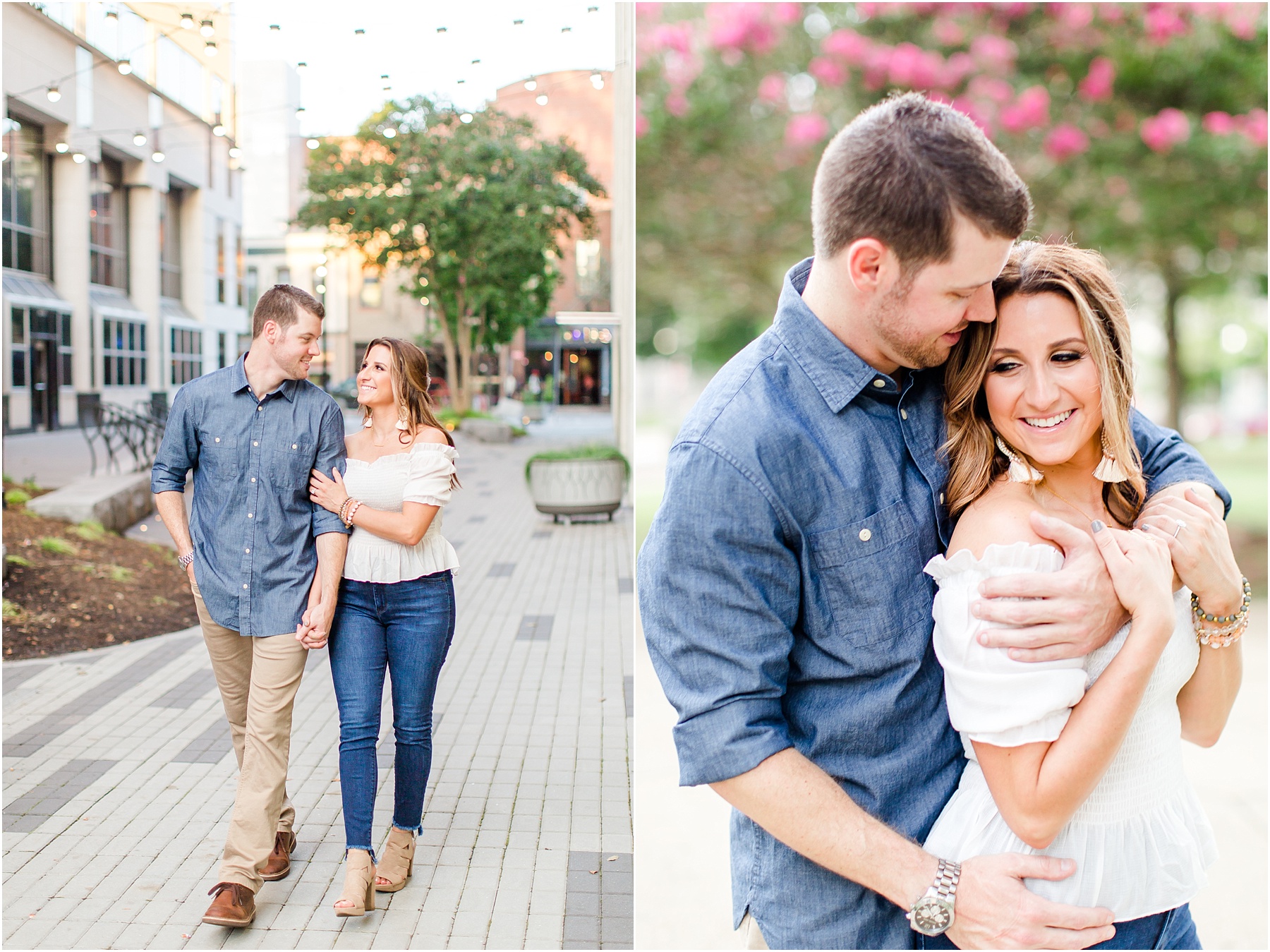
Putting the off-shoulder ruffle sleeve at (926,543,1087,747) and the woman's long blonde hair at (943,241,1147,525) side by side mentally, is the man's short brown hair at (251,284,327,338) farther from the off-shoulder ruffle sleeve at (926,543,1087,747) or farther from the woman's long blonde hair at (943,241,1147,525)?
the off-shoulder ruffle sleeve at (926,543,1087,747)

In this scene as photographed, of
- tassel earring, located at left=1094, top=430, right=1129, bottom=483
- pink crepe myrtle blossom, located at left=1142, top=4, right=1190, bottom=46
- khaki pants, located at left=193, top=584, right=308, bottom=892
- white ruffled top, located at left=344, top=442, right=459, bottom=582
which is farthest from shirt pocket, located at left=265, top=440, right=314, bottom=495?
pink crepe myrtle blossom, located at left=1142, top=4, right=1190, bottom=46

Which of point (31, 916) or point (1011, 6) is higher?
point (1011, 6)

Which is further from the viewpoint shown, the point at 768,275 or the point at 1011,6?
the point at 768,275

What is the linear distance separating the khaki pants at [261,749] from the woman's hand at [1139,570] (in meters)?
2.09

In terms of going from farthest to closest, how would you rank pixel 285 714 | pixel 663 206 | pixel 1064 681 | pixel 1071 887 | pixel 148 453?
pixel 663 206, pixel 148 453, pixel 285 714, pixel 1071 887, pixel 1064 681

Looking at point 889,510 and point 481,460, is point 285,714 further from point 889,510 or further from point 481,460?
point 481,460

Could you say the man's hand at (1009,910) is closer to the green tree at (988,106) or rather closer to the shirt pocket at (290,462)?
the shirt pocket at (290,462)

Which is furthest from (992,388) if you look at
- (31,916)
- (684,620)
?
(31,916)

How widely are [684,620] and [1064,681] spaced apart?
1.63ft

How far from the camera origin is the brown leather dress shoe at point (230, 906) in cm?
265

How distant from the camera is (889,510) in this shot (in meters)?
1.39

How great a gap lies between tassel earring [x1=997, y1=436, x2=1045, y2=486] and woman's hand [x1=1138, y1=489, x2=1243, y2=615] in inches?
7.2

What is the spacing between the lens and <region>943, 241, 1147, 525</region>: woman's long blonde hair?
1.44 meters

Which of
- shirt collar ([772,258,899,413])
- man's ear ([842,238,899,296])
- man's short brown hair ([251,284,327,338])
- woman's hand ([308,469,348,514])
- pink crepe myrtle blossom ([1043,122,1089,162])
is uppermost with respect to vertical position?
pink crepe myrtle blossom ([1043,122,1089,162])
